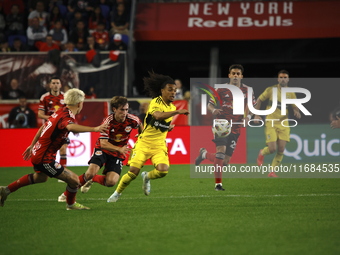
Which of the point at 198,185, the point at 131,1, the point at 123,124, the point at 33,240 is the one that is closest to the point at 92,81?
the point at 131,1

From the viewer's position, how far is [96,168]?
9.35 meters

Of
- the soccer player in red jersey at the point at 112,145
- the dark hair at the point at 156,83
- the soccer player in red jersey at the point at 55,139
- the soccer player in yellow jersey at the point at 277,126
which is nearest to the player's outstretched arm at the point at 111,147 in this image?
the soccer player in red jersey at the point at 112,145

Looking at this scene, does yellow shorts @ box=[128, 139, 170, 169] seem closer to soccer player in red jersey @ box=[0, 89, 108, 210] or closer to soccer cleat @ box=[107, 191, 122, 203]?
soccer cleat @ box=[107, 191, 122, 203]

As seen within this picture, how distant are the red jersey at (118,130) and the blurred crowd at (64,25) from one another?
10938 mm

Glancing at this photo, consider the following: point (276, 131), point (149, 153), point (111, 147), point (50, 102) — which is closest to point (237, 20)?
point (276, 131)

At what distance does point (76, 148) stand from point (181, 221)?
8.87m

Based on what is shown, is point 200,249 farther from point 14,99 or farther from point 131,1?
point 131,1

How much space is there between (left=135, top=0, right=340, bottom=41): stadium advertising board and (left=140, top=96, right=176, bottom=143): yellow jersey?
1280cm

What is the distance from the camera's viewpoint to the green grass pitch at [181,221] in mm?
6215

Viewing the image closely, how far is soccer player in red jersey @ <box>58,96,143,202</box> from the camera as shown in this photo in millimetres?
9289

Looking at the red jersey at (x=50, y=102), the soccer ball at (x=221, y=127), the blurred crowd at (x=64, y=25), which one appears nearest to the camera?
the soccer ball at (x=221, y=127)

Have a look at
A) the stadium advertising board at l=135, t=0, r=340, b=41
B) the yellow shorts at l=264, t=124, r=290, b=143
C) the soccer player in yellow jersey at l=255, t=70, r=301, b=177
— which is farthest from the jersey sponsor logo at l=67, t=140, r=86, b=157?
the stadium advertising board at l=135, t=0, r=340, b=41

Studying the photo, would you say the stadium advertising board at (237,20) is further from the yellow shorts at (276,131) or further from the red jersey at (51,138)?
the red jersey at (51,138)

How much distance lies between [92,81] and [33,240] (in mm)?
13624
